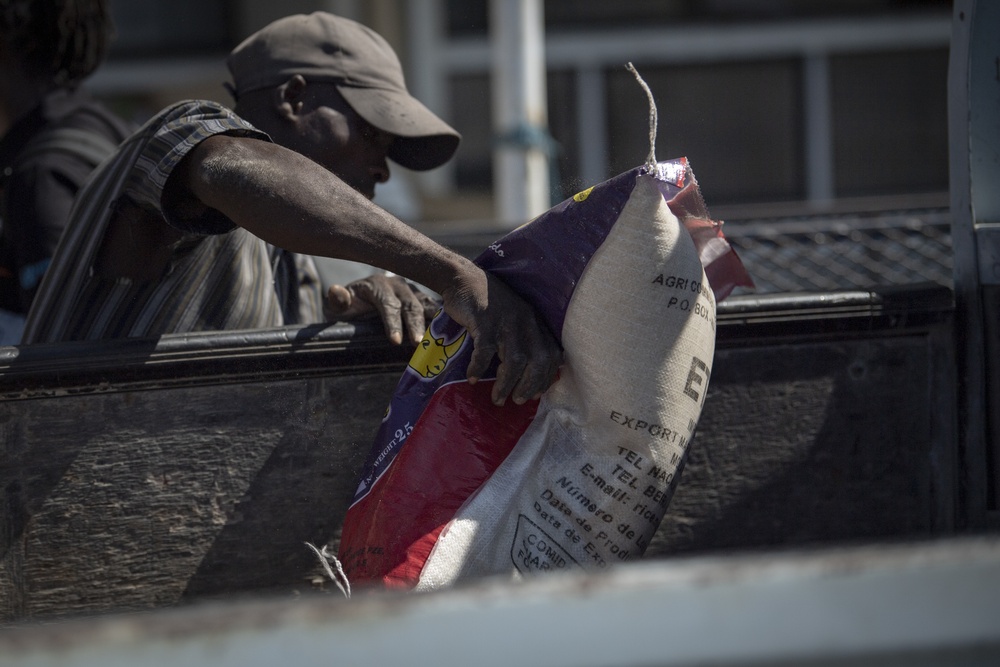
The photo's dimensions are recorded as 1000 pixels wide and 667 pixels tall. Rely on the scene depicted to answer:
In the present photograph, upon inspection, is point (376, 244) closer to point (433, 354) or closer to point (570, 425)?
point (433, 354)

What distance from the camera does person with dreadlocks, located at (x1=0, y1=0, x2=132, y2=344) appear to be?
2285 mm

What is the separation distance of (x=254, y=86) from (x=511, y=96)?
9.06 feet

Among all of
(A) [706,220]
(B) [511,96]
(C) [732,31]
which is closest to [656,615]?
(A) [706,220]

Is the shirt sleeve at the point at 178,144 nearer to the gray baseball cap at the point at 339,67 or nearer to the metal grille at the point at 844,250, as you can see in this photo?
the gray baseball cap at the point at 339,67

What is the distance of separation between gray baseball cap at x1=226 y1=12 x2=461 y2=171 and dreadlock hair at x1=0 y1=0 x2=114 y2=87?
0.85 meters

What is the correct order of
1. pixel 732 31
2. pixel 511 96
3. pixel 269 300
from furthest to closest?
pixel 732 31 → pixel 511 96 → pixel 269 300

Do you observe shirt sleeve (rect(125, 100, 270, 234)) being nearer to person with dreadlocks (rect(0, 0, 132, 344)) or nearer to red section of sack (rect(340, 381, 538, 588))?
red section of sack (rect(340, 381, 538, 588))

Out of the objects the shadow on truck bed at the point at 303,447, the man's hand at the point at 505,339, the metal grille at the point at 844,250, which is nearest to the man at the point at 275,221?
the man's hand at the point at 505,339

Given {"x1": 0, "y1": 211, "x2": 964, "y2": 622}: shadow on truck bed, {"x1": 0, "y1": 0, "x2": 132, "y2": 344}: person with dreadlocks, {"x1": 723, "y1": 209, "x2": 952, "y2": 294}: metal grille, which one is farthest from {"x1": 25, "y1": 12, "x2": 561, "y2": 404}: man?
{"x1": 723, "y1": 209, "x2": 952, "y2": 294}: metal grille

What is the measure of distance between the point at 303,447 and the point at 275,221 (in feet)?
1.21

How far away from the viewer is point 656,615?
74 cm

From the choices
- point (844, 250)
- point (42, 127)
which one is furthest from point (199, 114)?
point (844, 250)

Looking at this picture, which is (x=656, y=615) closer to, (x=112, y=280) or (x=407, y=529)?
(x=407, y=529)

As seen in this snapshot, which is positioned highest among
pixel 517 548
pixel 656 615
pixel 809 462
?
pixel 656 615
